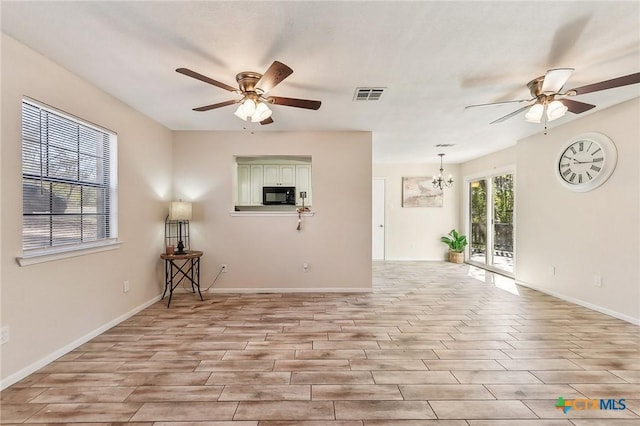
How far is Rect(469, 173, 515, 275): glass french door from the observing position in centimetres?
559

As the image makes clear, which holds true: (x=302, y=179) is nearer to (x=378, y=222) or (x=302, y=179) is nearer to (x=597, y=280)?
(x=378, y=222)

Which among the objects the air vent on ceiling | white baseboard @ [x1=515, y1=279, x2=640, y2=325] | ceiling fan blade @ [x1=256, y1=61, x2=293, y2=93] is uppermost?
the air vent on ceiling

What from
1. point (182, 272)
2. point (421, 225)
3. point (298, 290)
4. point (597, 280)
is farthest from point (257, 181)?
point (597, 280)

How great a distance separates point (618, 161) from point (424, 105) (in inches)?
96.6

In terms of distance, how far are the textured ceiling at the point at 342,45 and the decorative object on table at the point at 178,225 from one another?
135 centimetres

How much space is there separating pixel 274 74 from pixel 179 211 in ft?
8.81

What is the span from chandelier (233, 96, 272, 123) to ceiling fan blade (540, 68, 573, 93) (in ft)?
7.63

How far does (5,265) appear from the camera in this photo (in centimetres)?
206

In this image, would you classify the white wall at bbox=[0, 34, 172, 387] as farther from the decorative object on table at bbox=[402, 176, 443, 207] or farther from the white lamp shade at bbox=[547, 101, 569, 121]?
the decorative object on table at bbox=[402, 176, 443, 207]

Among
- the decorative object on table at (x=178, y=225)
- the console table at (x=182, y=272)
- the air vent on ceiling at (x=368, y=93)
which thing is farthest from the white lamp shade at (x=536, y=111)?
the console table at (x=182, y=272)

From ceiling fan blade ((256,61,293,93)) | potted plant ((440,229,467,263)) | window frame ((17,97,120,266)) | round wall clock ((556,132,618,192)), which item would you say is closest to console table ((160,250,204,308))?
window frame ((17,97,120,266))

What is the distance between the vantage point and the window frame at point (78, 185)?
2248 mm

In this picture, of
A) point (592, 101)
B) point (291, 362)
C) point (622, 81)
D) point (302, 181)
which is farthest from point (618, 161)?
point (302, 181)

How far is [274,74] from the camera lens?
2.09 meters
